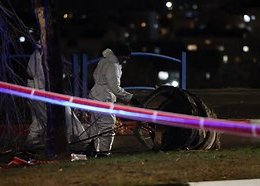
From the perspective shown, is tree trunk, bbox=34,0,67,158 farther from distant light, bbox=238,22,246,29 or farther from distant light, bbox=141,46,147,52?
distant light, bbox=238,22,246,29

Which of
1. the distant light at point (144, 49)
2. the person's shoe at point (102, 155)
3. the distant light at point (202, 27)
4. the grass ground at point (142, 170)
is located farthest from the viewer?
the distant light at point (202, 27)

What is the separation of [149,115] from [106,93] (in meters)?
2.15

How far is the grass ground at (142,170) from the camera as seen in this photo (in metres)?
6.10

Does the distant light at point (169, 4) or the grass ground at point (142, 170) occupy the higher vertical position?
the distant light at point (169, 4)

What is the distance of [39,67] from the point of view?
351 inches

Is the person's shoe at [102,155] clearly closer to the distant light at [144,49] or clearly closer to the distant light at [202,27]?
the distant light at [144,49]

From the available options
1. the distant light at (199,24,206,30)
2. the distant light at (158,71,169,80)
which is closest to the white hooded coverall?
the distant light at (158,71,169,80)

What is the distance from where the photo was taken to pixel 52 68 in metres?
7.87

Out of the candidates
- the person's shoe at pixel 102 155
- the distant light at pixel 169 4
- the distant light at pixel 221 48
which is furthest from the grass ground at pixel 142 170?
the distant light at pixel 221 48

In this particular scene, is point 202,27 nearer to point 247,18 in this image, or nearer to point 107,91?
point 247,18

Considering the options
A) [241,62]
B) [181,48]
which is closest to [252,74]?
[241,62]

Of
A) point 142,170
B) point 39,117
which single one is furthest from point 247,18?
point 142,170

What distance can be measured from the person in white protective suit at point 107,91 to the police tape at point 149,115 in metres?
1.09

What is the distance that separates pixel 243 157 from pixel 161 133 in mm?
1560
